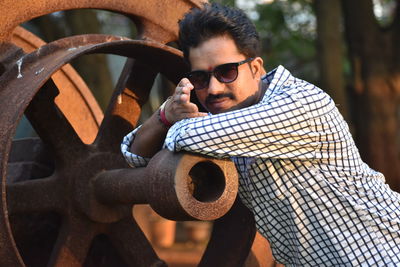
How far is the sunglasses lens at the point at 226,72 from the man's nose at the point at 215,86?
0.6 inches

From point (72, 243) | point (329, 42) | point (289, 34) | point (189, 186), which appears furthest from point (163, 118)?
point (289, 34)

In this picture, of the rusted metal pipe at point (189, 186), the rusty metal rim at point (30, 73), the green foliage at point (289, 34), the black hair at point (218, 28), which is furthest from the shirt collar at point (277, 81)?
the green foliage at point (289, 34)

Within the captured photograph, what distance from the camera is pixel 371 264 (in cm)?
290

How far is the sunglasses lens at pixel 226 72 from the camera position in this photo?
2.90 m

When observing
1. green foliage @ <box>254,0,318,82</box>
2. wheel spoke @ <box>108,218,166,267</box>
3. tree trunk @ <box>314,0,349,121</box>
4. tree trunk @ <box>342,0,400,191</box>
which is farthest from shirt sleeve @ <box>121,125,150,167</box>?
green foliage @ <box>254,0,318,82</box>

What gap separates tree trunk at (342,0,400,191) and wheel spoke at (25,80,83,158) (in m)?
5.64

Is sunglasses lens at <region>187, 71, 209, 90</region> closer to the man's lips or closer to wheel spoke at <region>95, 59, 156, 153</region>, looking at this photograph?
the man's lips

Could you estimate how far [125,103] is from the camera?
3.73m

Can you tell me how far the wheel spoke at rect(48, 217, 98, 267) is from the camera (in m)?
3.38

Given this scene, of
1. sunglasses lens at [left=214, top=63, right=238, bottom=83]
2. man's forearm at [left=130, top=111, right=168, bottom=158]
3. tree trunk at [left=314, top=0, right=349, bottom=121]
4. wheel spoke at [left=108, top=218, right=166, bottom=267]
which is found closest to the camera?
sunglasses lens at [left=214, top=63, right=238, bottom=83]

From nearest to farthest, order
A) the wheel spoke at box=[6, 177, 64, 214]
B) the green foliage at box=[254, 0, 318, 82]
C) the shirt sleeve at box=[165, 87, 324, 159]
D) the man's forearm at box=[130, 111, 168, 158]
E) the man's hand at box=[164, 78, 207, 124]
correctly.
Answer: the shirt sleeve at box=[165, 87, 324, 159] < the man's hand at box=[164, 78, 207, 124] < the man's forearm at box=[130, 111, 168, 158] < the wheel spoke at box=[6, 177, 64, 214] < the green foliage at box=[254, 0, 318, 82]

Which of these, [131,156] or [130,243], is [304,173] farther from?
[130,243]

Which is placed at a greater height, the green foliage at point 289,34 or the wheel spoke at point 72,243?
the wheel spoke at point 72,243

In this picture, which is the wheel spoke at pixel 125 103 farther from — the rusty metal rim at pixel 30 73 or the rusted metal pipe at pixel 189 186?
the rusted metal pipe at pixel 189 186
